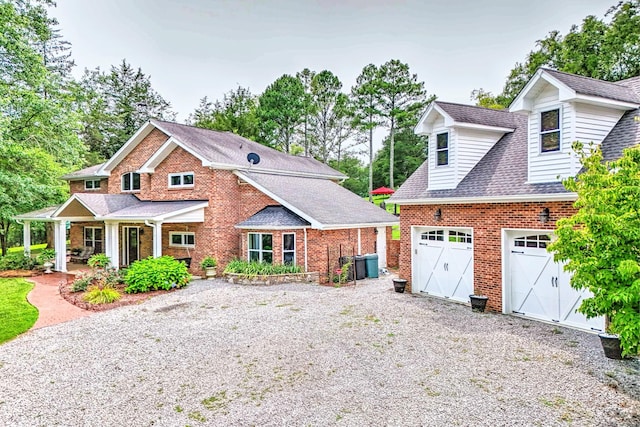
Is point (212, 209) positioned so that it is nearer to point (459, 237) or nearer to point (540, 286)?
point (459, 237)

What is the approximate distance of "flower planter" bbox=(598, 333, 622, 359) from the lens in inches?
299

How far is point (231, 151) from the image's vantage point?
68.9 ft

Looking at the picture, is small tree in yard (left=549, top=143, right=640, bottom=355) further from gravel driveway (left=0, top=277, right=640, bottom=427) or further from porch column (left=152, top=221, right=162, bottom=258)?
porch column (left=152, top=221, right=162, bottom=258)

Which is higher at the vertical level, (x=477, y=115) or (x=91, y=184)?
(x=477, y=115)

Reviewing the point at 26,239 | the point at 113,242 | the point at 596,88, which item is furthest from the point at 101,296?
the point at 596,88

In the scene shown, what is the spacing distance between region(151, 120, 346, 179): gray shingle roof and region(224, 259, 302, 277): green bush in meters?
4.94

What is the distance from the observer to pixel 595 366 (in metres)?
7.33

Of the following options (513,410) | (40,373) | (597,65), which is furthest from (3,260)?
(597,65)

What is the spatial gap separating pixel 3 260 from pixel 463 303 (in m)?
22.9

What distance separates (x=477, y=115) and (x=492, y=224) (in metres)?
4.04

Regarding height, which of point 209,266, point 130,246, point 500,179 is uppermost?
point 500,179

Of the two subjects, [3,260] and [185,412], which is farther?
[3,260]

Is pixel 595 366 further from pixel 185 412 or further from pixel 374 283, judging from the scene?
pixel 374 283

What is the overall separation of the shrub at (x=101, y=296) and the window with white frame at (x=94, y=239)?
10.6 m
